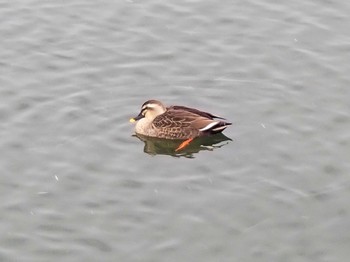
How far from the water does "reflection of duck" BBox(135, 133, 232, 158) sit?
0.15 m

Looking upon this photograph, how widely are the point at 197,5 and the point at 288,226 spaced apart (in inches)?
345

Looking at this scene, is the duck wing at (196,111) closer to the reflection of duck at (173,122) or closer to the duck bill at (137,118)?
the reflection of duck at (173,122)

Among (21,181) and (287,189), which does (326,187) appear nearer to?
(287,189)

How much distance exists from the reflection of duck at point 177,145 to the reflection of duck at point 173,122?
10 centimetres

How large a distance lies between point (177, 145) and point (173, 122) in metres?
0.45

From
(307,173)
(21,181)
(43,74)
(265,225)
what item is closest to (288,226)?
(265,225)

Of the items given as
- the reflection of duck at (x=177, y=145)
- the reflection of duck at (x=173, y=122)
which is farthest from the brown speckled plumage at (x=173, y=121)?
the reflection of duck at (x=177, y=145)

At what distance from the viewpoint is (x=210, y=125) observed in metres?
20.6

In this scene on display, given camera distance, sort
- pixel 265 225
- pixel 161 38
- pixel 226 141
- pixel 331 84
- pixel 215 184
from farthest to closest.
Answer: pixel 161 38 < pixel 331 84 < pixel 226 141 < pixel 215 184 < pixel 265 225

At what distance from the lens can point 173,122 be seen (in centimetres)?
2108

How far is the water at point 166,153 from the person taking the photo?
1767 centimetres

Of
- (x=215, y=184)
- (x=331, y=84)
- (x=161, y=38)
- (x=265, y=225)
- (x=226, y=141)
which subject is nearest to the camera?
(x=265, y=225)

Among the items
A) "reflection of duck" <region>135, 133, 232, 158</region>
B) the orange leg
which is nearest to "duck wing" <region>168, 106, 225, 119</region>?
"reflection of duck" <region>135, 133, 232, 158</region>

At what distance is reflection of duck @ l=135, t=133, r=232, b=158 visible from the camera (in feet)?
67.8
